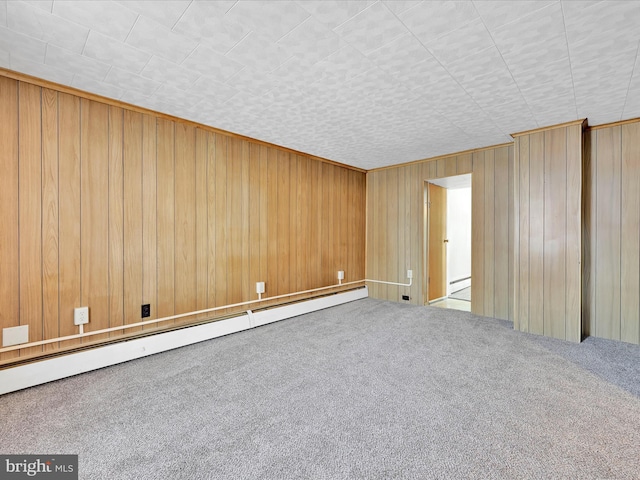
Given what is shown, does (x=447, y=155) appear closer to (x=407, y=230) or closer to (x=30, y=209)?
(x=407, y=230)

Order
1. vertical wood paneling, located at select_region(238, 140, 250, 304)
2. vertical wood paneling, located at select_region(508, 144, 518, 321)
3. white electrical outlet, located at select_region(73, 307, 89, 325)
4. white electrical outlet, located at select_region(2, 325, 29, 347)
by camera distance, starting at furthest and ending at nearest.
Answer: vertical wood paneling, located at select_region(508, 144, 518, 321) → vertical wood paneling, located at select_region(238, 140, 250, 304) → white electrical outlet, located at select_region(73, 307, 89, 325) → white electrical outlet, located at select_region(2, 325, 29, 347)

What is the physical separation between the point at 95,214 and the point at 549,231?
14.7 feet

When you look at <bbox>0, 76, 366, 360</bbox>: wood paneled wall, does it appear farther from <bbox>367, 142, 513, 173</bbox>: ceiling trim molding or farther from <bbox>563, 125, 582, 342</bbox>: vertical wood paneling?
<bbox>563, 125, 582, 342</bbox>: vertical wood paneling

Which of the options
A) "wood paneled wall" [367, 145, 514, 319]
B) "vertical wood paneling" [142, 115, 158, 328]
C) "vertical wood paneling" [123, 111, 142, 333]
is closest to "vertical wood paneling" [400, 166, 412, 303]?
"wood paneled wall" [367, 145, 514, 319]

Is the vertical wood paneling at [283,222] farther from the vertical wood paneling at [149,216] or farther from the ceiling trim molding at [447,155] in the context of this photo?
the ceiling trim molding at [447,155]

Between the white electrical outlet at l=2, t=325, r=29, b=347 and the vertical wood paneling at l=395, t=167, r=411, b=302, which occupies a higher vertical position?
the vertical wood paneling at l=395, t=167, r=411, b=302

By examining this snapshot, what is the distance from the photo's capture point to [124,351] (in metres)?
2.46

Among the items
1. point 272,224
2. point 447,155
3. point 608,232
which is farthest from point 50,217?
point 608,232

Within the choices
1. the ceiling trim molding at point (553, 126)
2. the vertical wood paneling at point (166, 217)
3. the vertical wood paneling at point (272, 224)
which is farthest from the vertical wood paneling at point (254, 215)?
the ceiling trim molding at point (553, 126)

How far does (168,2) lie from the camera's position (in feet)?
4.71

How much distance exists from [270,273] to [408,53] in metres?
2.83

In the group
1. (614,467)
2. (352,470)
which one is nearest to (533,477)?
(614,467)

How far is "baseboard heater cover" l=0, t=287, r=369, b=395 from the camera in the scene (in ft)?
6.64

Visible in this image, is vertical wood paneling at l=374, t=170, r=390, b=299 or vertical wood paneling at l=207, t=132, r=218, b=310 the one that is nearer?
vertical wood paneling at l=207, t=132, r=218, b=310
